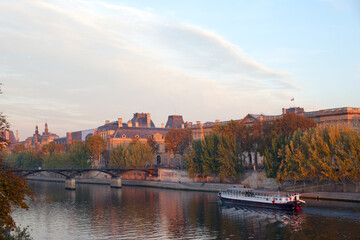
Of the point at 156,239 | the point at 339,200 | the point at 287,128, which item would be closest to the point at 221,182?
the point at 287,128

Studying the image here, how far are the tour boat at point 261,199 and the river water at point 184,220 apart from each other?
68.4 inches

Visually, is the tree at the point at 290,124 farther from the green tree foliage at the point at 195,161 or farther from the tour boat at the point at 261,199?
the tour boat at the point at 261,199

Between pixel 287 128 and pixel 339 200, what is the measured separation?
97.8 feet

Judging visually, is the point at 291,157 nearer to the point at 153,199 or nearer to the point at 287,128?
the point at 287,128

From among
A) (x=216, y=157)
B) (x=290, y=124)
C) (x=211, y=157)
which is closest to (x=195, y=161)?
(x=211, y=157)

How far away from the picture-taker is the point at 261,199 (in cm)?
8481

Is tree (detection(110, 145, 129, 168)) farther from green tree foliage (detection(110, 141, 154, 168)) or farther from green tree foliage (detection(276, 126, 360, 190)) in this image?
green tree foliage (detection(276, 126, 360, 190))

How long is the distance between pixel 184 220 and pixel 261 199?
724 inches

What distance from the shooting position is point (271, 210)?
80.7 m

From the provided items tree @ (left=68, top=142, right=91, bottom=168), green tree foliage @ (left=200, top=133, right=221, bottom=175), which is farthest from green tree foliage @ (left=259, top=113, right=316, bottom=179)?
tree @ (left=68, top=142, right=91, bottom=168)

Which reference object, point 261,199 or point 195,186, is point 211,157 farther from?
point 261,199

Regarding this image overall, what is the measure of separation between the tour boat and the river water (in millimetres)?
1739

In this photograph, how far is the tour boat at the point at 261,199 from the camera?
255ft

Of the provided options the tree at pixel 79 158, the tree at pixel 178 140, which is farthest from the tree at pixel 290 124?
the tree at pixel 79 158
